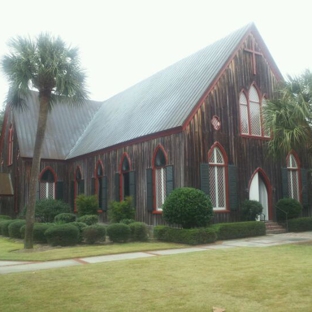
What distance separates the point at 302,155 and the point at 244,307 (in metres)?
17.5

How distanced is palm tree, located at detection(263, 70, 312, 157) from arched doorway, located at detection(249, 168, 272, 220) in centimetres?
390

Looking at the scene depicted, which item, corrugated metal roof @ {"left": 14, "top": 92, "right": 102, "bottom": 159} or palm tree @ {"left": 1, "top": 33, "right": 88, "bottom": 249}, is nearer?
palm tree @ {"left": 1, "top": 33, "right": 88, "bottom": 249}

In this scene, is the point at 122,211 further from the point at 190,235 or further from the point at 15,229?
the point at 190,235

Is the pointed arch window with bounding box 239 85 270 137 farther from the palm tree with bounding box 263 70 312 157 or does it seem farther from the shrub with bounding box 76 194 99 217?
the shrub with bounding box 76 194 99 217

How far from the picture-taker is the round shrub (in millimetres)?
15289

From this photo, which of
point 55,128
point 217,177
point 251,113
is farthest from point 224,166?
point 55,128

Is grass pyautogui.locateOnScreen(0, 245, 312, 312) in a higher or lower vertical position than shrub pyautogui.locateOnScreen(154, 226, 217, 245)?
lower

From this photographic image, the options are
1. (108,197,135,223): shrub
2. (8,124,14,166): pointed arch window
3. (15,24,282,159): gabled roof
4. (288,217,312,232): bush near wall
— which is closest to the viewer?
(15,24,282,159): gabled roof

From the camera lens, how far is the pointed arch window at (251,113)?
20.0m

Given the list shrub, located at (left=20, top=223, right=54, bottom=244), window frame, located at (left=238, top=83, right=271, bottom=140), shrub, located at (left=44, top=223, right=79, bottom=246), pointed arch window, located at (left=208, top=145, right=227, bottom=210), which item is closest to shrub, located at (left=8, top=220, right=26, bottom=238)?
shrub, located at (left=20, top=223, right=54, bottom=244)

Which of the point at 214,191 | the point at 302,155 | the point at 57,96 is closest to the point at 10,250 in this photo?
the point at 57,96

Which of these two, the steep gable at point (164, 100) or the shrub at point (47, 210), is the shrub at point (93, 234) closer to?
the steep gable at point (164, 100)

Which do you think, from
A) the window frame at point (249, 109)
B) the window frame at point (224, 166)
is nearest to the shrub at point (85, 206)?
the window frame at point (224, 166)

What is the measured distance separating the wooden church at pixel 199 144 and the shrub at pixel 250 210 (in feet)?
1.02
